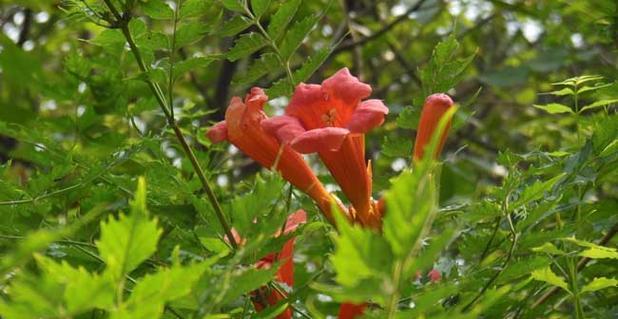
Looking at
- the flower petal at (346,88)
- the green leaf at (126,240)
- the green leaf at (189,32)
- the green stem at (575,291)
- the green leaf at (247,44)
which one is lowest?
the green stem at (575,291)

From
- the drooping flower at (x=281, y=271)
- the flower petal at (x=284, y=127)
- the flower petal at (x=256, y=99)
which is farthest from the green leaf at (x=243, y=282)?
the flower petal at (x=256, y=99)

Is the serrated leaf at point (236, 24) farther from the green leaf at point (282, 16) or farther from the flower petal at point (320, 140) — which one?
the flower petal at point (320, 140)

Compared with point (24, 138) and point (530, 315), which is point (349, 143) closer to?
point (530, 315)

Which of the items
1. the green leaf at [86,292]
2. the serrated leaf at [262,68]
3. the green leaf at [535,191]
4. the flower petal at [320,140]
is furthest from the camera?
the serrated leaf at [262,68]

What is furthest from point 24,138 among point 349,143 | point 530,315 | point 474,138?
point 474,138

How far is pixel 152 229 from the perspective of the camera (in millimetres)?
630

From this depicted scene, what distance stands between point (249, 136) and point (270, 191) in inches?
16.9

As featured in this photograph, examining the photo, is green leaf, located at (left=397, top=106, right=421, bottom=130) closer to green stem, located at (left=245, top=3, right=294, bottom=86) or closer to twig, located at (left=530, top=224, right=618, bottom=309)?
green stem, located at (left=245, top=3, right=294, bottom=86)

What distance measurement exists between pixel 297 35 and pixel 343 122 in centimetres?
14

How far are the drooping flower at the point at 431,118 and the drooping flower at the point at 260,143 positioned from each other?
5.8 inches

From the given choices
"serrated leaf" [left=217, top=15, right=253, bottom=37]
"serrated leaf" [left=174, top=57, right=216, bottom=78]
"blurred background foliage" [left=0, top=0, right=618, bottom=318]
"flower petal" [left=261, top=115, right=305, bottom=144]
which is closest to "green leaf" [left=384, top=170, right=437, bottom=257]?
"blurred background foliage" [left=0, top=0, right=618, bottom=318]

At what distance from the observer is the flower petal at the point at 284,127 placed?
1.11m

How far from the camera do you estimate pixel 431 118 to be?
1.18 meters

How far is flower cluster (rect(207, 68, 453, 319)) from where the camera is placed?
3.76 feet
